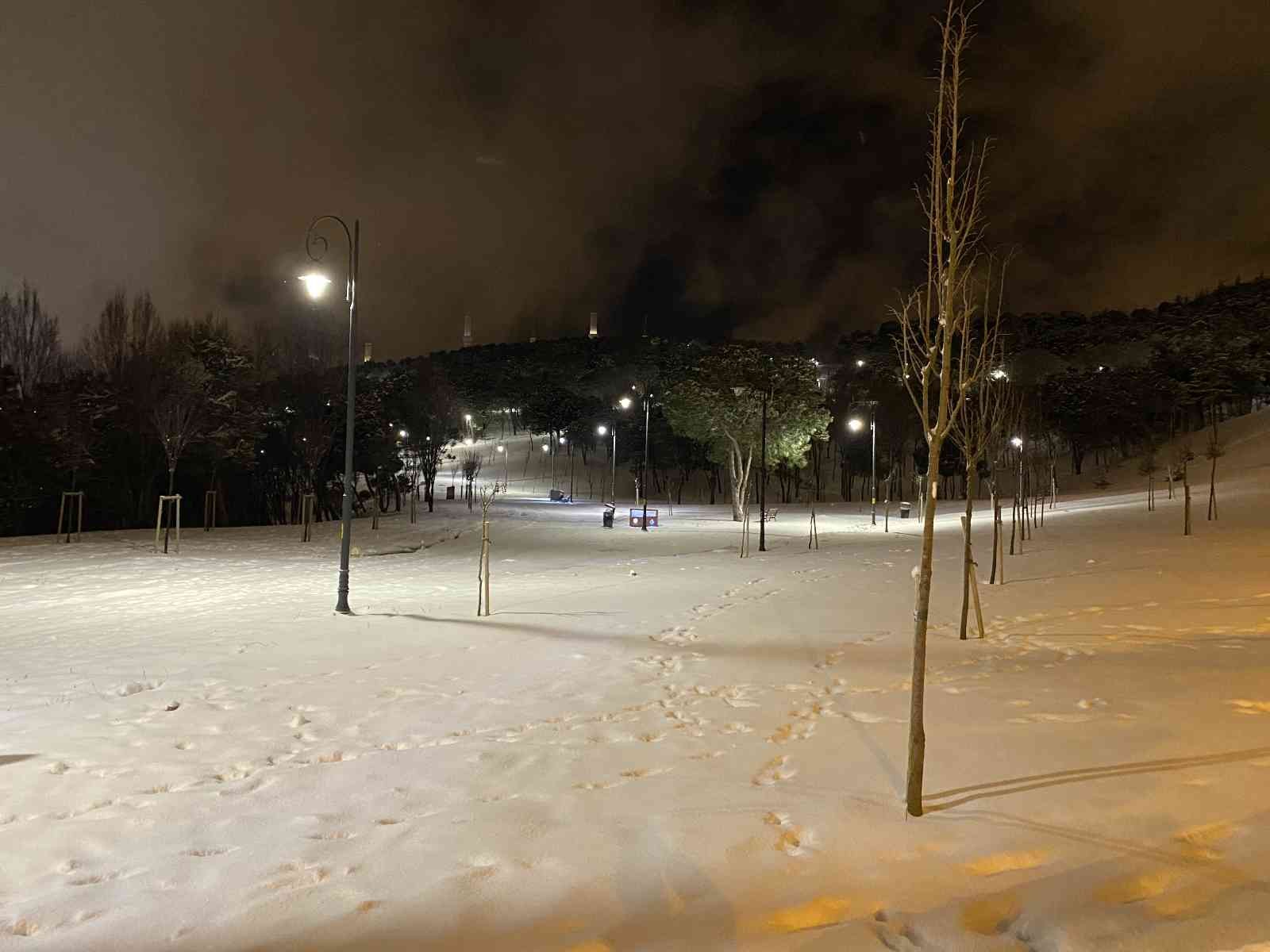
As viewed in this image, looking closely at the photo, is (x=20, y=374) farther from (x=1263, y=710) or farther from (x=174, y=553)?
(x=1263, y=710)

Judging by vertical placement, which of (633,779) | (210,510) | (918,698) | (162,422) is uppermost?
(162,422)

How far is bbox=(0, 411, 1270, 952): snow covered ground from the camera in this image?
3346mm

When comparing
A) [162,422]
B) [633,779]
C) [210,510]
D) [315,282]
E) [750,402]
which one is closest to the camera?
[633,779]

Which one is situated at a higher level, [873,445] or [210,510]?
[873,445]

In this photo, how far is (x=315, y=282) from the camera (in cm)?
1255

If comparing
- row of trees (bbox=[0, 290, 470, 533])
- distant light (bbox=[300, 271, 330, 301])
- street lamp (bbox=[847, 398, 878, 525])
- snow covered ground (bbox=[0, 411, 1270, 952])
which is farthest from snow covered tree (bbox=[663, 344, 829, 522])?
distant light (bbox=[300, 271, 330, 301])

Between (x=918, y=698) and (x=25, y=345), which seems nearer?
(x=918, y=698)

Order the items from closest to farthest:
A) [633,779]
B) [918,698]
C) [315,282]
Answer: [918,698]
[633,779]
[315,282]

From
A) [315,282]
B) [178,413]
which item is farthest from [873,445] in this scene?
[315,282]

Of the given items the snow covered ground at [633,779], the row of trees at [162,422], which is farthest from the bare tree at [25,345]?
the snow covered ground at [633,779]

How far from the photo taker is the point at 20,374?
33.0 meters

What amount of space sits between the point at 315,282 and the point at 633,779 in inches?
413

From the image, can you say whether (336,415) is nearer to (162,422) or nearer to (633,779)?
(162,422)

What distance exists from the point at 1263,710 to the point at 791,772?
403 cm
